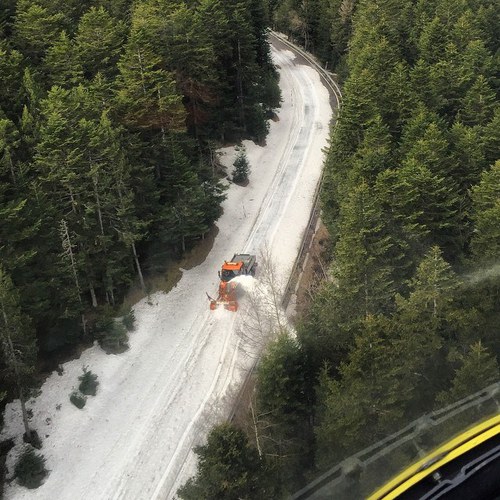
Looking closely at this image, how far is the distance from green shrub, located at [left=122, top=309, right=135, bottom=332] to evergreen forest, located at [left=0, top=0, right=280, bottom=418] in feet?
1.94

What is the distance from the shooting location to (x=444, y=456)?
5246 mm

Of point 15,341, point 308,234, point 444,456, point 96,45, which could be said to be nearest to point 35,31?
point 96,45

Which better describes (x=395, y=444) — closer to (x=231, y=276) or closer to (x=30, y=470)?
(x=30, y=470)

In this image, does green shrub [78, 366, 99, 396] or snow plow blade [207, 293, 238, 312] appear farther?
snow plow blade [207, 293, 238, 312]

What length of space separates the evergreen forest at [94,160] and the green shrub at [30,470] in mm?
1919

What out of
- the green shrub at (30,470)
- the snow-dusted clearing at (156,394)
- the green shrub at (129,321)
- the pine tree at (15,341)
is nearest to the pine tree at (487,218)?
the snow-dusted clearing at (156,394)

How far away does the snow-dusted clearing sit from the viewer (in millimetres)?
18047

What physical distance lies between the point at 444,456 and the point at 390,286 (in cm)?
1251

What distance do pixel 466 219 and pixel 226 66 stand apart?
20.7 m

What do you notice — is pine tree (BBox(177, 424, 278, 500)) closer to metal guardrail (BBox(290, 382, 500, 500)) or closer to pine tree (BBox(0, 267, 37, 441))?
metal guardrail (BBox(290, 382, 500, 500))

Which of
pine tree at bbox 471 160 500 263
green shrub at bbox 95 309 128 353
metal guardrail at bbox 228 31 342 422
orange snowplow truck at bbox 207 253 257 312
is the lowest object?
green shrub at bbox 95 309 128 353

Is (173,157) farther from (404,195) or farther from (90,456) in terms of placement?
(90,456)

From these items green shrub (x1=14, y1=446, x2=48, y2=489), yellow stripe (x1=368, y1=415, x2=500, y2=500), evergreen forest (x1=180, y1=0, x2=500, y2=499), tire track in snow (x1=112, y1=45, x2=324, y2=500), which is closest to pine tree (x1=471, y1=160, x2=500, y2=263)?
evergreen forest (x1=180, y1=0, x2=500, y2=499)

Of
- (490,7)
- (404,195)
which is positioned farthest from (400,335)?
(490,7)
